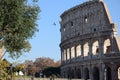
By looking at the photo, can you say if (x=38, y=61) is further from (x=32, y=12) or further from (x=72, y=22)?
(x=32, y=12)

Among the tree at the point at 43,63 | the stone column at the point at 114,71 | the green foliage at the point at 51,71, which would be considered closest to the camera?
the stone column at the point at 114,71

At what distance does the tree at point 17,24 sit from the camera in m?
19.8

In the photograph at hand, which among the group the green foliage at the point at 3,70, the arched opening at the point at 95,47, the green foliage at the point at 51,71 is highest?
the arched opening at the point at 95,47

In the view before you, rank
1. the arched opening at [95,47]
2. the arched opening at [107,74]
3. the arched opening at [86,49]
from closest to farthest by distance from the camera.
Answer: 1. the arched opening at [107,74]
2. the arched opening at [95,47]
3. the arched opening at [86,49]

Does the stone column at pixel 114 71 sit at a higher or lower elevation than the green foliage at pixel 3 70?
higher

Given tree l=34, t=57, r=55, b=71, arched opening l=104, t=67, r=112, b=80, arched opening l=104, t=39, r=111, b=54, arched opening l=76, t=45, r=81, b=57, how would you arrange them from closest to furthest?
arched opening l=104, t=67, r=112, b=80
arched opening l=104, t=39, r=111, b=54
arched opening l=76, t=45, r=81, b=57
tree l=34, t=57, r=55, b=71

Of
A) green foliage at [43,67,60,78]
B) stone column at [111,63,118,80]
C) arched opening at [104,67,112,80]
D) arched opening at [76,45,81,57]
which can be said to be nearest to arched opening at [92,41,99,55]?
arched opening at [76,45,81,57]

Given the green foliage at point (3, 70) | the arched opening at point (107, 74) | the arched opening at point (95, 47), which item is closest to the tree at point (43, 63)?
the arched opening at point (95, 47)

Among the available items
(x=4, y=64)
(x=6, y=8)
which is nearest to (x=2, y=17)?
(x=6, y=8)

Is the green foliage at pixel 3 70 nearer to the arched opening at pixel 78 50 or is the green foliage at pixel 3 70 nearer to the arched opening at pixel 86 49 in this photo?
the arched opening at pixel 86 49

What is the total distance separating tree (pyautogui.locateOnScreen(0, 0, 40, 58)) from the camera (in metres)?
19.8

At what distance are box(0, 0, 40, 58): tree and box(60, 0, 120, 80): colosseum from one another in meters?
31.2

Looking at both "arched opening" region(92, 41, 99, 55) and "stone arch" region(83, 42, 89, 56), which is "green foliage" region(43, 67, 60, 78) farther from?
"arched opening" region(92, 41, 99, 55)

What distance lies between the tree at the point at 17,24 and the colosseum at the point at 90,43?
31.2 m
